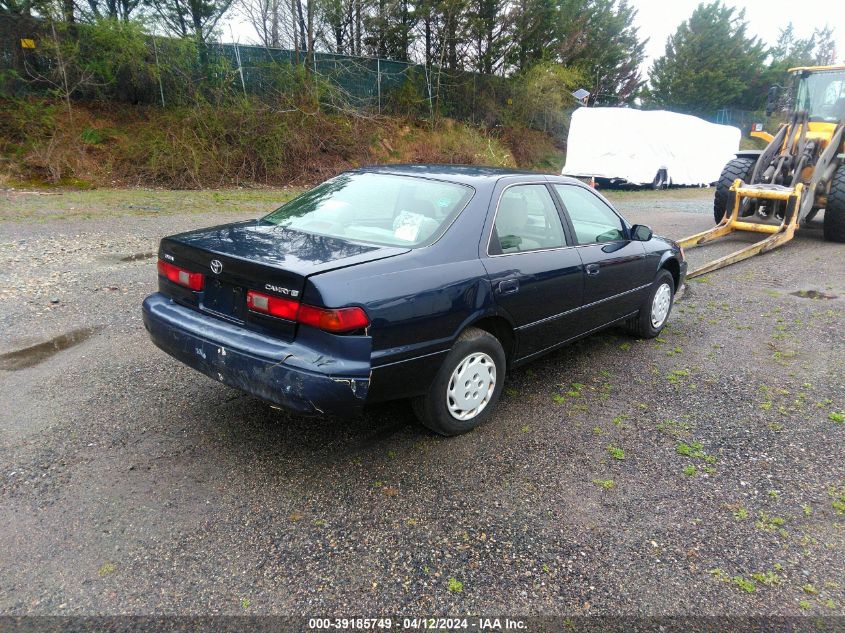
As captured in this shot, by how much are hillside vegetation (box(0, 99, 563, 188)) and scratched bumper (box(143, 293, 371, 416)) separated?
1406 centimetres

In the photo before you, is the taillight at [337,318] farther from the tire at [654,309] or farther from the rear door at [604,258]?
the tire at [654,309]

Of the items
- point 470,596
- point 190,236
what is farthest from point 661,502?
point 190,236

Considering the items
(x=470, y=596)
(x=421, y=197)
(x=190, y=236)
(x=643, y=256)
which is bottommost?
(x=470, y=596)

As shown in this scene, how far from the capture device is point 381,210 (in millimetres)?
3719

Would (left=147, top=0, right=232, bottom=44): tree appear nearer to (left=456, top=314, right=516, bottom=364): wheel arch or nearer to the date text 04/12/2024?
(left=456, top=314, right=516, bottom=364): wheel arch

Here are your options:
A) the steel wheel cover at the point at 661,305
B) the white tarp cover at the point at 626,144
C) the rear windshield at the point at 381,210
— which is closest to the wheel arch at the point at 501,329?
the rear windshield at the point at 381,210

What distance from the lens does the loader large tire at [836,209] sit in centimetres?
980

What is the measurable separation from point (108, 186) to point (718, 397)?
15.3 m

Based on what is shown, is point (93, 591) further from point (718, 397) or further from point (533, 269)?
point (718, 397)

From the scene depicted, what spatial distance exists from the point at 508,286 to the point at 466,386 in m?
0.66

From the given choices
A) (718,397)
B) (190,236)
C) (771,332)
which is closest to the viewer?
(190,236)

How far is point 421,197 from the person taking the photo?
12.2 feet

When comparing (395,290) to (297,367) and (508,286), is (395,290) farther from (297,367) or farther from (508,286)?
(508,286)

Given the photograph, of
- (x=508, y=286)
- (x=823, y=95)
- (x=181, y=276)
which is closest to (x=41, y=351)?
(x=181, y=276)
